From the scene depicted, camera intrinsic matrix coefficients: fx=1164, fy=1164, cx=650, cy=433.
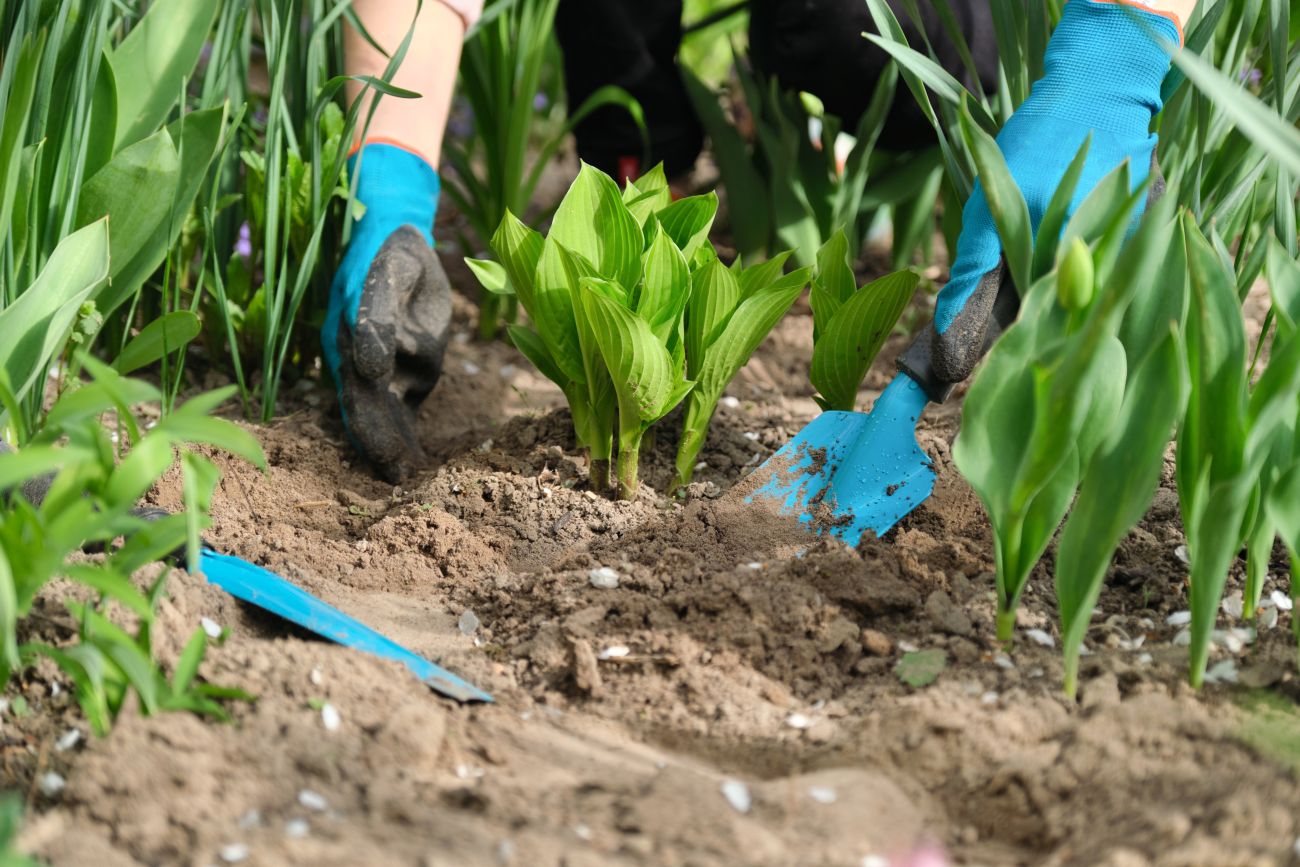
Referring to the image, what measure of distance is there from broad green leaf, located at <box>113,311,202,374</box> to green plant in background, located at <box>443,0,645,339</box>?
29.9 inches

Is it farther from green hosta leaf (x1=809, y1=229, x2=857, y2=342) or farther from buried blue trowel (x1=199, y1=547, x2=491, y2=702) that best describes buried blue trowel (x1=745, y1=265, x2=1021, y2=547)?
buried blue trowel (x1=199, y1=547, x2=491, y2=702)

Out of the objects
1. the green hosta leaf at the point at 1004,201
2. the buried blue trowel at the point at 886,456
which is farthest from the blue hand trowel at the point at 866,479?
the green hosta leaf at the point at 1004,201

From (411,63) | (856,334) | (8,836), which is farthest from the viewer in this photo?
(411,63)

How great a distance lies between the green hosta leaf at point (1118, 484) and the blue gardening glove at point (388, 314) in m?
0.96

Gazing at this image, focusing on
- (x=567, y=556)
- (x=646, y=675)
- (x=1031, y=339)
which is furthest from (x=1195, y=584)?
(x=567, y=556)

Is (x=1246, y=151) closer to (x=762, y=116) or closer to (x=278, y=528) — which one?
(x=762, y=116)

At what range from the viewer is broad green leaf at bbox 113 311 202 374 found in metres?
1.39

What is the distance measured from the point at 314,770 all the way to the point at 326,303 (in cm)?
106

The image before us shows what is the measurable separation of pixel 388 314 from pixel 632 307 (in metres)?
0.39

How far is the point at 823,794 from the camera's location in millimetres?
920

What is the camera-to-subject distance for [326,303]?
1.83 m

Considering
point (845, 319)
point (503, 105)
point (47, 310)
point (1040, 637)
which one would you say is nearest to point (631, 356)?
point (845, 319)

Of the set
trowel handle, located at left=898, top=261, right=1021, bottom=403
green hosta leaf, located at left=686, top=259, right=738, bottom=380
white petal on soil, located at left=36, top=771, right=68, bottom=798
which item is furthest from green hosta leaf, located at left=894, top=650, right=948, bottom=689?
white petal on soil, located at left=36, top=771, right=68, bottom=798

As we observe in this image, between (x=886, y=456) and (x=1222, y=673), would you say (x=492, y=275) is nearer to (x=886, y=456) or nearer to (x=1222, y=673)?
(x=886, y=456)
